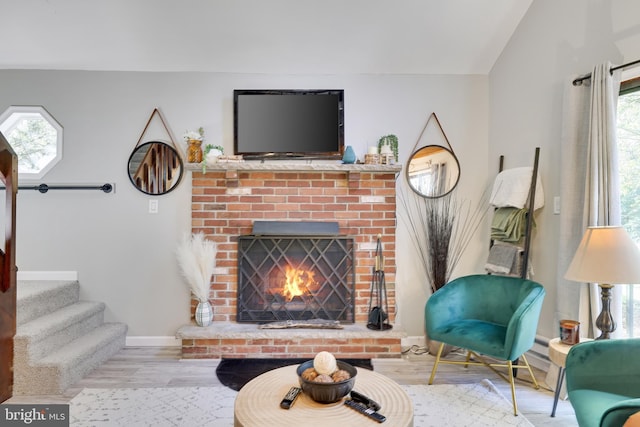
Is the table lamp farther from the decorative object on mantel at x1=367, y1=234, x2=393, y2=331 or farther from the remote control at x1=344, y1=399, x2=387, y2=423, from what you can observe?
the decorative object on mantel at x1=367, y1=234, x2=393, y2=331

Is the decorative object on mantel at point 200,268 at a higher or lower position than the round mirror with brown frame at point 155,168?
lower

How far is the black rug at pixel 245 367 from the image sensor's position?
8.57 ft

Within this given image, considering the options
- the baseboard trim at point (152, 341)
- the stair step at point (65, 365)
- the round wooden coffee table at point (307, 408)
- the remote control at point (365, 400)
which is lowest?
the baseboard trim at point (152, 341)

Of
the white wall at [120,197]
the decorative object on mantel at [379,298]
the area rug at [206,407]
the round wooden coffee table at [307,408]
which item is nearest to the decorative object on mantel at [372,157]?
the white wall at [120,197]

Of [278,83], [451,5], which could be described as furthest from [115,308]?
[451,5]

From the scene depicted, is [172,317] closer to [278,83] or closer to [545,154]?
[278,83]

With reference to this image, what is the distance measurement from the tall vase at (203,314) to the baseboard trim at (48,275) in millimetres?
1184

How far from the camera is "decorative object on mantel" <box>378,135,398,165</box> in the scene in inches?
127

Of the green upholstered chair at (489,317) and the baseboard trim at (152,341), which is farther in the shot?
the baseboard trim at (152,341)

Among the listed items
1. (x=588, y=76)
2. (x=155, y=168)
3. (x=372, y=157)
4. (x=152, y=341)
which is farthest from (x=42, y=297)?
(x=588, y=76)

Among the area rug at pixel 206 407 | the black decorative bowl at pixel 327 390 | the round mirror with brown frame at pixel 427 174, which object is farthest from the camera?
the round mirror with brown frame at pixel 427 174

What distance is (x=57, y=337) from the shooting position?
270cm

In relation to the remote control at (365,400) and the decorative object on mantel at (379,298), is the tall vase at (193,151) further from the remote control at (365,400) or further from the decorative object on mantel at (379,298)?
the remote control at (365,400)

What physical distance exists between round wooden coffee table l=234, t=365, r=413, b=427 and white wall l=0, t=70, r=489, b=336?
6.05ft
